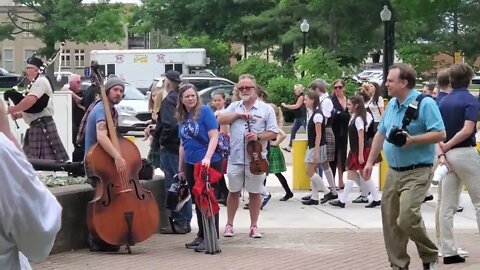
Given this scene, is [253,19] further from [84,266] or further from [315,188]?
[84,266]

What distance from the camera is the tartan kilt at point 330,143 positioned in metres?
11.9

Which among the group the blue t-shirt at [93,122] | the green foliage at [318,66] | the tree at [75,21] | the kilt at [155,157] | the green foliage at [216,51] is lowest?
the kilt at [155,157]

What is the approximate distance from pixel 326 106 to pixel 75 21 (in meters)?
38.3

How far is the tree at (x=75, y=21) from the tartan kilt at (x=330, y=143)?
37.5 m

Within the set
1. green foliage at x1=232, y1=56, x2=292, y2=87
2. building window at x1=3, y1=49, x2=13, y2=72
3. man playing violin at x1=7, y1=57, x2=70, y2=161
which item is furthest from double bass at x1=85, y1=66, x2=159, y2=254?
building window at x1=3, y1=49, x2=13, y2=72

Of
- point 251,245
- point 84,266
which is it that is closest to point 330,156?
point 251,245

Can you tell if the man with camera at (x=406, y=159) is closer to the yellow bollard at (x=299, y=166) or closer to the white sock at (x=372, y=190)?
the white sock at (x=372, y=190)

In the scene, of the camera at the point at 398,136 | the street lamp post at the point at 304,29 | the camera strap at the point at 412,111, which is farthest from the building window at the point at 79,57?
the camera at the point at 398,136

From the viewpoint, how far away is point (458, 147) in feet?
25.0

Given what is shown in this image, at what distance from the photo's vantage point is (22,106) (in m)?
9.52

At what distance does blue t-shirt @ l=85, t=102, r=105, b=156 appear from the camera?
8.24 metres

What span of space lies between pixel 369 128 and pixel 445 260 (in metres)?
4.11

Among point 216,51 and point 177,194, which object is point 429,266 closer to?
A: point 177,194

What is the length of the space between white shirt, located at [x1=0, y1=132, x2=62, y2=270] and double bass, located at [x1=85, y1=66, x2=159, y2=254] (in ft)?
15.8
